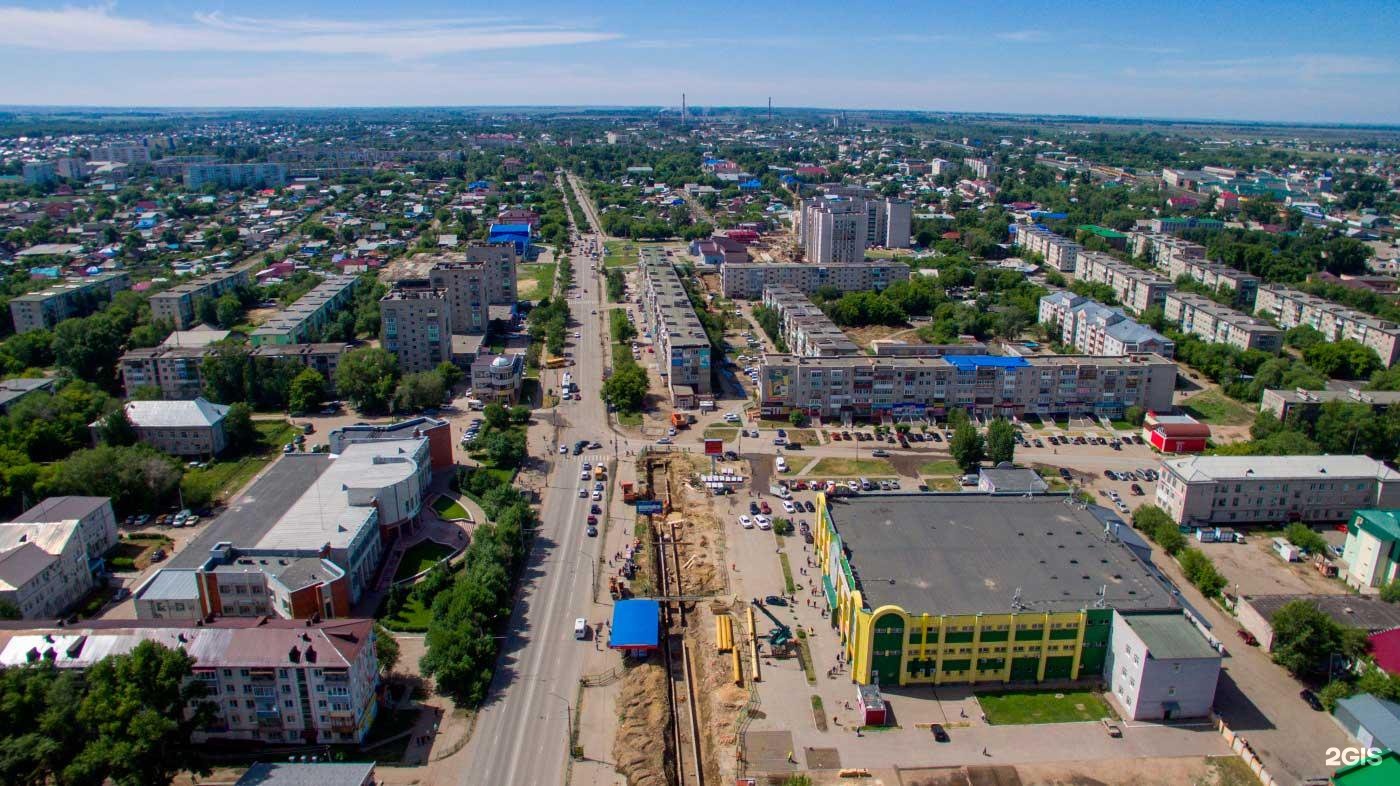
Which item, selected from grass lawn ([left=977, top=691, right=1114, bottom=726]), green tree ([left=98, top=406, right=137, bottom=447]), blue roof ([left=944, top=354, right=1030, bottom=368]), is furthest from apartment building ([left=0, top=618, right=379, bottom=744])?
blue roof ([left=944, top=354, right=1030, bottom=368])

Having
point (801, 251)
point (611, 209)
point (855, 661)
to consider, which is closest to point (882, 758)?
point (855, 661)

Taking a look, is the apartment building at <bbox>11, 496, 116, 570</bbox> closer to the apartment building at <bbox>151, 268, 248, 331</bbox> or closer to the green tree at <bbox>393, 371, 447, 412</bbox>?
the green tree at <bbox>393, 371, 447, 412</bbox>

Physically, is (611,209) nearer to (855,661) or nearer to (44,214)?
(44,214)

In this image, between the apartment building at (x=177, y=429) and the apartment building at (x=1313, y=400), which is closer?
the apartment building at (x=177, y=429)

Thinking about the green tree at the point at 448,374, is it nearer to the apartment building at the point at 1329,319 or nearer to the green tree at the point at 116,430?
the green tree at the point at 116,430

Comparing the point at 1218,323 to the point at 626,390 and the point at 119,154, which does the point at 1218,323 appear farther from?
the point at 119,154

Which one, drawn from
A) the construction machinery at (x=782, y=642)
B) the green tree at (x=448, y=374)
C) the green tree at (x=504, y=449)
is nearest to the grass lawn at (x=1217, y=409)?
the construction machinery at (x=782, y=642)

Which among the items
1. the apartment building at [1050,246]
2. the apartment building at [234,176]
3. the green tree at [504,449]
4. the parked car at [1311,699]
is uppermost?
the apartment building at [234,176]
